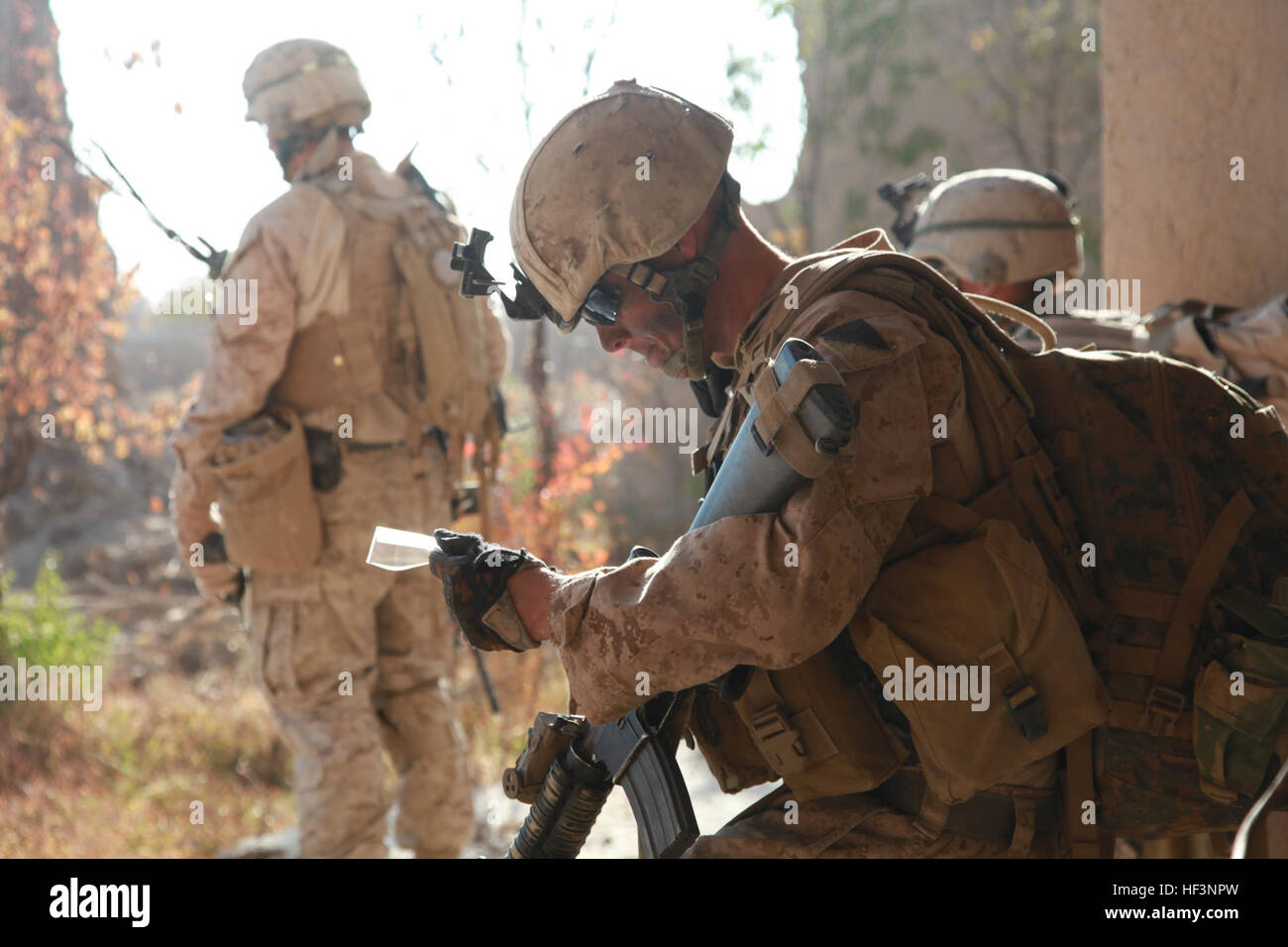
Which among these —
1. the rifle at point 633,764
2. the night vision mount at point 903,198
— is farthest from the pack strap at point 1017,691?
the night vision mount at point 903,198

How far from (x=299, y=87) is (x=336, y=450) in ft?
3.95

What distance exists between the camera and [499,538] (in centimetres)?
589

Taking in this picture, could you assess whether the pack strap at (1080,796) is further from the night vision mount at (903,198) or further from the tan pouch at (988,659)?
the night vision mount at (903,198)

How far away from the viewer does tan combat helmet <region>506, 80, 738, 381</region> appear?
1830 millimetres

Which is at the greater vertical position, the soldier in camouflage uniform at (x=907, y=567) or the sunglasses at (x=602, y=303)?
the sunglasses at (x=602, y=303)

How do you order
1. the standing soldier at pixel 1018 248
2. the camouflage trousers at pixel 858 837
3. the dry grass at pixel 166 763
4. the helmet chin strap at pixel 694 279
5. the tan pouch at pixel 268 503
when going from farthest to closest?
the dry grass at pixel 166 763
the tan pouch at pixel 268 503
the standing soldier at pixel 1018 248
the helmet chin strap at pixel 694 279
the camouflage trousers at pixel 858 837

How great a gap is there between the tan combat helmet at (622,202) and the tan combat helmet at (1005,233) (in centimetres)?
170

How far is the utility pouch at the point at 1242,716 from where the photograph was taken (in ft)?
5.38

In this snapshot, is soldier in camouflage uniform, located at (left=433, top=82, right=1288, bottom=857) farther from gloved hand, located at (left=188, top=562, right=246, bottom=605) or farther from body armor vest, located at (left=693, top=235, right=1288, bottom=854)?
gloved hand, located at (left=188, top=562, right=246, bottom=605)

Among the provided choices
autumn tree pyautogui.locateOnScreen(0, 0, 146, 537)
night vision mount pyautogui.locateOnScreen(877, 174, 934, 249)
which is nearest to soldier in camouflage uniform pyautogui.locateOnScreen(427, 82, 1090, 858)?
night vision mount pyautogui.locateOnScreen(877, 174, 934, 249)

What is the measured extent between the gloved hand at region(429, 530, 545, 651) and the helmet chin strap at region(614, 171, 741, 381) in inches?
17.9

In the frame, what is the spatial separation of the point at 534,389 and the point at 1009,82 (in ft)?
22.8
